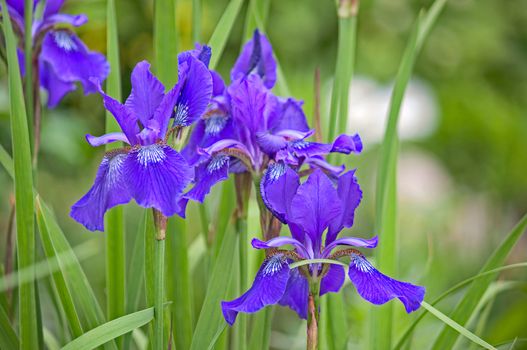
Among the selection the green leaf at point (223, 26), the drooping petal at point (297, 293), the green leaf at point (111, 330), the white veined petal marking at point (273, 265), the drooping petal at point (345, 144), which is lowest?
the green leaf at point (111, 330)

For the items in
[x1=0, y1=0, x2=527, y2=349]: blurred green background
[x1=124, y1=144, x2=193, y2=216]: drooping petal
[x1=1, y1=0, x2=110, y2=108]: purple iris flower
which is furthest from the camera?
[x1=0, y1=0, x2=527, y2=349]: blurred green background

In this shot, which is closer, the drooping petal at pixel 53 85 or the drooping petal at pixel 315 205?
the drooping petal at pixel 315 205

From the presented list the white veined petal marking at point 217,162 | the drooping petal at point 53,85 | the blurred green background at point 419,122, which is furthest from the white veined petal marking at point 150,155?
the blurred green background at point 419,122

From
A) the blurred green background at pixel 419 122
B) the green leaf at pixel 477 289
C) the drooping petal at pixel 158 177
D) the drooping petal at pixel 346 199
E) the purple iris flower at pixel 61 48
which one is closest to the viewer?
the drooping petal at pixel 158 177

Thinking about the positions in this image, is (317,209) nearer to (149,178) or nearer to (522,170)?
(149,178)

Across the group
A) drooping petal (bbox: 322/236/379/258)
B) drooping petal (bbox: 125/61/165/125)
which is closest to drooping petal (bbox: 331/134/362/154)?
drooping petal (bbox: 322/236/379/258)

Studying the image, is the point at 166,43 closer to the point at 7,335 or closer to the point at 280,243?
the point at 280,243

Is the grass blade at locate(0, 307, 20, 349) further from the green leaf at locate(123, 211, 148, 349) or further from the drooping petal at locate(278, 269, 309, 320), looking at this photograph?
the drooping petal at locate(278, 269, 309, 320)

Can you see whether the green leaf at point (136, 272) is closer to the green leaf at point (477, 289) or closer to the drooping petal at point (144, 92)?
the drooping petal at point (144, 92)

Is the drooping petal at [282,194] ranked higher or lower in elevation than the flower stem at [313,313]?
higher
